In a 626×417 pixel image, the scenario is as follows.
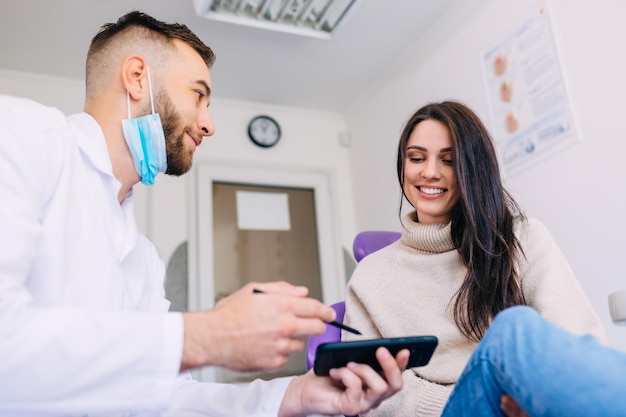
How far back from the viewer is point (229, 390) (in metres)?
1.17

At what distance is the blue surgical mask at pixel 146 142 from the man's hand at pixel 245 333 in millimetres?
650

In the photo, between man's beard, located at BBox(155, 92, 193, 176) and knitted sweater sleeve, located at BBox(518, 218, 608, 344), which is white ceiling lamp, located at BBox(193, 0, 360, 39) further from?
knitted sweater sleeve, located at BBox(518, 218, 608, 344)

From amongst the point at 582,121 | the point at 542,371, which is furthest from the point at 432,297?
the point at 582,121

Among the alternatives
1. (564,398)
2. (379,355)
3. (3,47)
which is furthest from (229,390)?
(3,47)

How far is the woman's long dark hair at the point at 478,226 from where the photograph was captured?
1327 millimetres

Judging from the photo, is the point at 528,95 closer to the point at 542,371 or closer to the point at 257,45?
the point at 257,45

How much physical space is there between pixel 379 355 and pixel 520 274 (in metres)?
0.62

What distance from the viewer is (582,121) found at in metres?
2.21

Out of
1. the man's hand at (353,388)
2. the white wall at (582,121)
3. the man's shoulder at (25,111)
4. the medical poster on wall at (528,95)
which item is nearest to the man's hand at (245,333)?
the man's hand at (353,388)

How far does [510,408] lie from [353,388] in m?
0.24

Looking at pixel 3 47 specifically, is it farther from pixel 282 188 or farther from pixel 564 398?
pixel 564 398

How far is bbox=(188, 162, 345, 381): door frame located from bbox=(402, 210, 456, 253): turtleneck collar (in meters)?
1.92

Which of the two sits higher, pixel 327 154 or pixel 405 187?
pixel 327 154

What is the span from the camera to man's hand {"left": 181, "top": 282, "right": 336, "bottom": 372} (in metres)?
0.77
